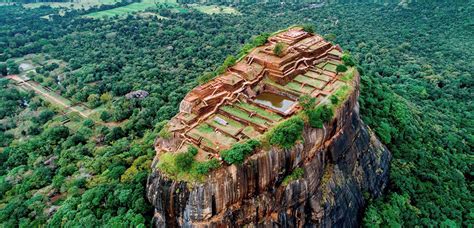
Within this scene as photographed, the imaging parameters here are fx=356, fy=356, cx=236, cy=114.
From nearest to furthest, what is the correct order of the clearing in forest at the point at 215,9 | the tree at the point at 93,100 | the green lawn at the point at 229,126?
the green lawn at the point at 229,126 → the tree at the point at 93,100 → the clearing in forest at the point at 215,9

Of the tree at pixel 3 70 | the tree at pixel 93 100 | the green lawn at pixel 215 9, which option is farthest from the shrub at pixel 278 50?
the green lawn at pixel 215 9

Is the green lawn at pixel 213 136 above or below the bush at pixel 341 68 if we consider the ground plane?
below

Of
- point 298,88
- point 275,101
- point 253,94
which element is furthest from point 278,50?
point 275,101

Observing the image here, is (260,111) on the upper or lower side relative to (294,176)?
upper

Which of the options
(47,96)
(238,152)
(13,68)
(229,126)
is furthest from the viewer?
(13,68)

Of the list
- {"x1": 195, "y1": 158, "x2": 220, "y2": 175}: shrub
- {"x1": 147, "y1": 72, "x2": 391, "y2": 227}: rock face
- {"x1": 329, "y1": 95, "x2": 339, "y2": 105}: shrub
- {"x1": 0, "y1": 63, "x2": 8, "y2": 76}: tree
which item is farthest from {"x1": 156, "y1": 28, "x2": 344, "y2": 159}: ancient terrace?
{"x1": 0, "y1": 63, "x2": 8, "y2": 76}: tree

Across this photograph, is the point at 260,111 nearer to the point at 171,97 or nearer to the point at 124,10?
the point at 171,97

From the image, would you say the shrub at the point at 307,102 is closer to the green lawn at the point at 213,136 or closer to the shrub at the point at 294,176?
the shrub at the point at 294,176
